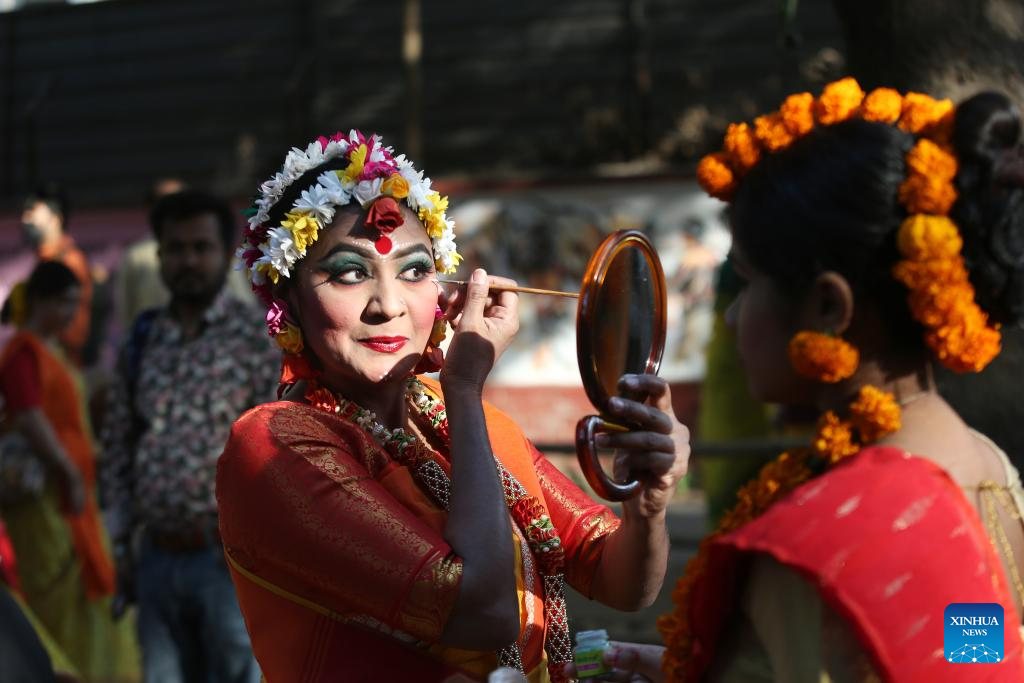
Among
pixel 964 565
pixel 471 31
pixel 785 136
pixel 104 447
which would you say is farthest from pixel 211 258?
pixel 471 31

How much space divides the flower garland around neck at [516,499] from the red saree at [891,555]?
0.74m

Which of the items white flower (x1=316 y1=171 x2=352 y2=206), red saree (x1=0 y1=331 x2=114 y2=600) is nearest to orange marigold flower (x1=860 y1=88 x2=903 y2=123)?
white flower (x1=316 y1=171 x2=352 y2=206)

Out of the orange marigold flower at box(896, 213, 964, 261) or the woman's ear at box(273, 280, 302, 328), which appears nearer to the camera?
the orange marigold flower at box(896, 213, 964, 261)

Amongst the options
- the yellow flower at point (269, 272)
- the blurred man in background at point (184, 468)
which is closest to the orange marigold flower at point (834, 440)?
the yellow flower at point (269, 272)

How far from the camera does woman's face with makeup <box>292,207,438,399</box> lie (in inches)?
93.6

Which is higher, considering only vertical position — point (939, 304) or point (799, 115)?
point (799, 115)

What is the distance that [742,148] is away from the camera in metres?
1.89

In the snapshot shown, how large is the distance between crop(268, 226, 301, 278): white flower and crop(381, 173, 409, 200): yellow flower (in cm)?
21

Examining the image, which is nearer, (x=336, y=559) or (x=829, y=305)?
(x=829, y=305)

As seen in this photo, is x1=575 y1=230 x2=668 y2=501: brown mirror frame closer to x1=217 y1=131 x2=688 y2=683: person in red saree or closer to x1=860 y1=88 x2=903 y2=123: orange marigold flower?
x1=217 y1=131 x2=688 y2=683: person in red saree

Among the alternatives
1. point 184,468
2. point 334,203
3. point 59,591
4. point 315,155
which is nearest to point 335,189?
point 334,203

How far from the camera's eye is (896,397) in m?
1.82

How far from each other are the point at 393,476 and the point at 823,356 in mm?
909

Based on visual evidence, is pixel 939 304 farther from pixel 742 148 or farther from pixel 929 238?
pixel 742 148
